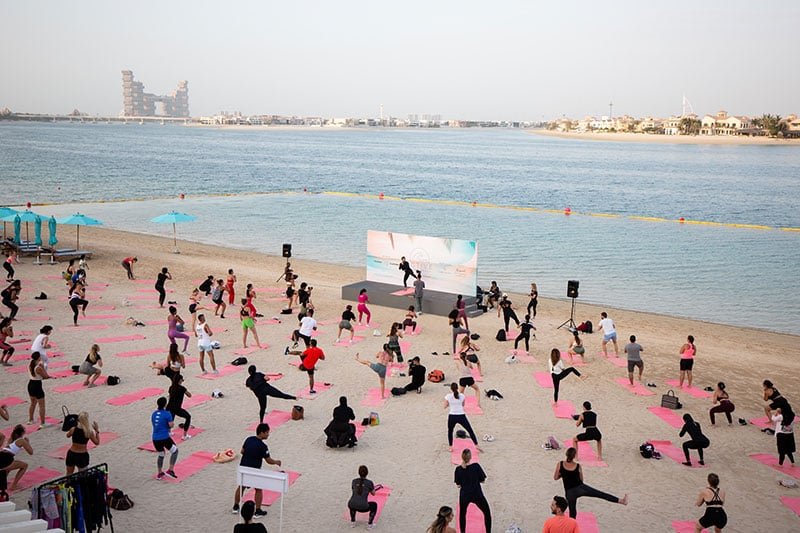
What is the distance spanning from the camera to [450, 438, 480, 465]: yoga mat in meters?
12.8

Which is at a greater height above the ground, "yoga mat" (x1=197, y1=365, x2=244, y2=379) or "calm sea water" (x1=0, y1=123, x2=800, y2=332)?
"calm sea water" (x1=0, y1=123, x2=800, y2=332)

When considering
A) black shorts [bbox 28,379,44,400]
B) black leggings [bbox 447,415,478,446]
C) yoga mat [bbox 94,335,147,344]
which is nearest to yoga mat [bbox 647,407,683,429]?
black leggings [bbox 447,415,478,446]

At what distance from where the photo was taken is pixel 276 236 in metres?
45.7

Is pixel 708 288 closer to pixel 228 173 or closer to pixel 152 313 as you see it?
pixel 152 313

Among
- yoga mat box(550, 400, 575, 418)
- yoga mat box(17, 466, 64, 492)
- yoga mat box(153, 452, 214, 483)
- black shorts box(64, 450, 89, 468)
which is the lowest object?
yoga mat box(550, 400, 575, 418)

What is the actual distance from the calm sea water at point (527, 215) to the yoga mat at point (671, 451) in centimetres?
1594

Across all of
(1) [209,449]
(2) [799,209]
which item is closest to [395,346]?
(1) [209,449]

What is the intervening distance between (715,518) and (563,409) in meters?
5.92

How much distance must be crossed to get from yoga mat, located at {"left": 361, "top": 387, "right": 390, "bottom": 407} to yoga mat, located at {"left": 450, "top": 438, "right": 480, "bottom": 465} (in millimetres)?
2572

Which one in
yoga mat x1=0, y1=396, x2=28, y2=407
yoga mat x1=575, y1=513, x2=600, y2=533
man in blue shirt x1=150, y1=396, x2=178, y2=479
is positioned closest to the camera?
yoga mat x1=575, y1=513, x2=600, y2=533

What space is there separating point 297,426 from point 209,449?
1945 mm

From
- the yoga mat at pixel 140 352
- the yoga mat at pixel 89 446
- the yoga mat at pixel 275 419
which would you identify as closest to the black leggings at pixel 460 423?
the yoga mat at pixel 275 419

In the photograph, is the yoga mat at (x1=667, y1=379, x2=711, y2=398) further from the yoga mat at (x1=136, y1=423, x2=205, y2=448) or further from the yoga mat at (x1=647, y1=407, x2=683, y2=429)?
the yoga mat at (x1=136, y1=423, x2=205, y2=448)

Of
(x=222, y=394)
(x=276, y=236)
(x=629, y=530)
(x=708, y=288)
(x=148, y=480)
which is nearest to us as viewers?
(x=629, y=530)
